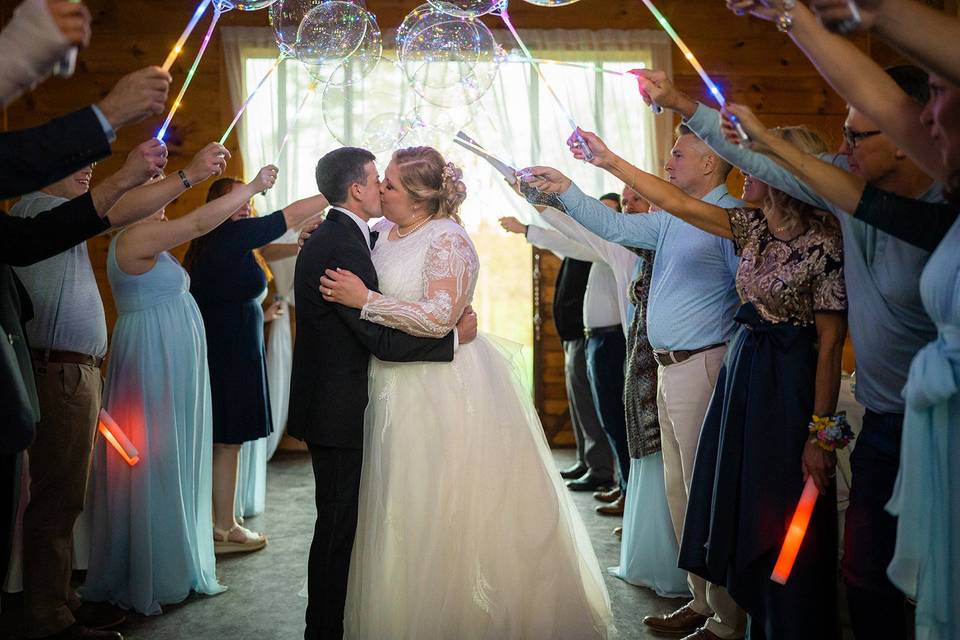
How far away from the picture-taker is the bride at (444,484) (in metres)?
2.43

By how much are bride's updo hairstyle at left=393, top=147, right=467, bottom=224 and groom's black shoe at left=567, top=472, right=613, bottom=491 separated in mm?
2882

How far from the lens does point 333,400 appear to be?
2.40m

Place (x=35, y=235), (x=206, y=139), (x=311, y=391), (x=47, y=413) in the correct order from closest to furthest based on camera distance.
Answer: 1. (x=35, y=235)
2. (x=311, y=391)
3. (x=47, y=413)
4. (x=206, y=139)

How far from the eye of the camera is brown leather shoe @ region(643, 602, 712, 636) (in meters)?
2.82

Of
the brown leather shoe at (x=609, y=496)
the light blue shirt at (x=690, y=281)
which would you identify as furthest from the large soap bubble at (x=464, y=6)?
the brown leather shoe at (x=609, y=496)

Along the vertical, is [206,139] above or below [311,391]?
above

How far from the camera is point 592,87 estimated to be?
6.20 m

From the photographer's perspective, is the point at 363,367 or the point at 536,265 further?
the point at 536,265

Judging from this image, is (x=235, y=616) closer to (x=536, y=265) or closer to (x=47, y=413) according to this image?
(x=47, y=413)

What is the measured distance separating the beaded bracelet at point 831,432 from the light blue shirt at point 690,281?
0.67 metres

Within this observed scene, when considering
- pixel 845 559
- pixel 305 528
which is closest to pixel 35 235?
pixel 845 559

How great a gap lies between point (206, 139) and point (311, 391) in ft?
14.0

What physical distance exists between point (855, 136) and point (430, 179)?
114 cm

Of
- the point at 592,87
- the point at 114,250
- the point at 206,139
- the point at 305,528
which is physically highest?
the point at 592,87
